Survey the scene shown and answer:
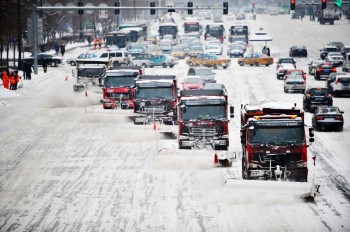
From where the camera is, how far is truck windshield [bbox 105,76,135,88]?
4547cm

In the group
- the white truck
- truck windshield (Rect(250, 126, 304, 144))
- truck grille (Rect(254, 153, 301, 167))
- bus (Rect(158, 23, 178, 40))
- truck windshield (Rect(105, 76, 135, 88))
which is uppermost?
the white truck

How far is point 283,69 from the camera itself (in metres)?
66.6

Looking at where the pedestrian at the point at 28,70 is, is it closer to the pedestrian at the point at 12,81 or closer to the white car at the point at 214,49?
the pedestrian at the point at 12,81

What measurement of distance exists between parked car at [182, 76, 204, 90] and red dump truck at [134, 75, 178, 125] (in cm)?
1330

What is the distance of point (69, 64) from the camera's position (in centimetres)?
8644

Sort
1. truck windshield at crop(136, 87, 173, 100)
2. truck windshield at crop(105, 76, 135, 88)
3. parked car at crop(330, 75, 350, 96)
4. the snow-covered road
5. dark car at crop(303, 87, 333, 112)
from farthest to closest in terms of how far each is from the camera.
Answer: parked car at crop(330, 75, 350, 96) → dark car at crop(303, 87, 333, 112) → truck windshield at crop(105, 76, 135, 88) → truck windshield at crop(136, 87, 173, 100) → the snow-covered road

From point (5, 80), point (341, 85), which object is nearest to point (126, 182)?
point (341, 85)

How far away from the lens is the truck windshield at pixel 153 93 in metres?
39.0

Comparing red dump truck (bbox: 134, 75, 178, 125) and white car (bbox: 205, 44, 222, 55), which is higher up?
white car (bbox: 205, 44, 222, 55)

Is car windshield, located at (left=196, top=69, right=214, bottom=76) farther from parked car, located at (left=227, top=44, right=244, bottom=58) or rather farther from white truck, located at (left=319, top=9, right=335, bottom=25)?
white truck, located at (left=319, top=9, right=335, bottom=25)

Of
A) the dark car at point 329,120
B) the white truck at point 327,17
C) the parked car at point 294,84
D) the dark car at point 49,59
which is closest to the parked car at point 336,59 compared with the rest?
the parked car at point 294,84

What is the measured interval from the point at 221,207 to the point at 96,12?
114333 millimetres

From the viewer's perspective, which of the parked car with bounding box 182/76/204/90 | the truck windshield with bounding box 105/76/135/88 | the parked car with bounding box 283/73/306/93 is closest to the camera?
the truck windshield with bounding box 105/76/135/88

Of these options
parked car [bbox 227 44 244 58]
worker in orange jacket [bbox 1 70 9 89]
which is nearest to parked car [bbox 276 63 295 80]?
parked car [bbox 227 44 244 58]
